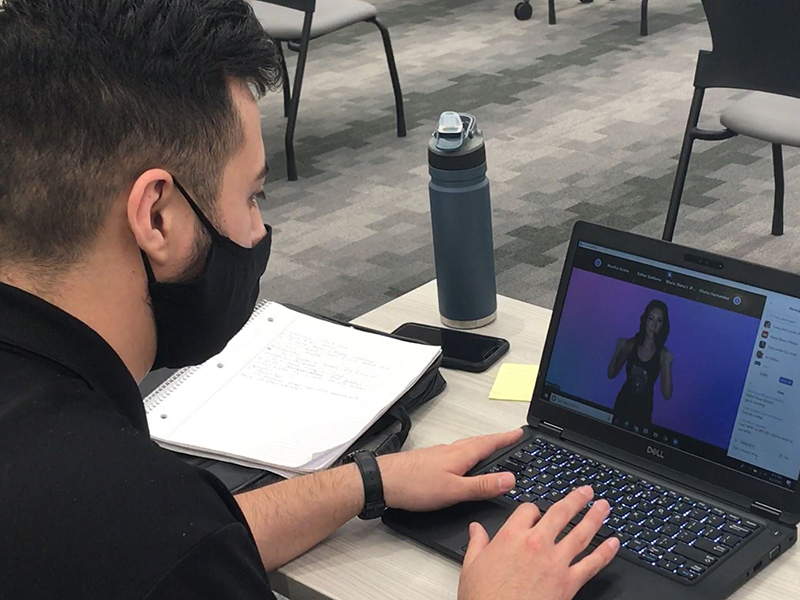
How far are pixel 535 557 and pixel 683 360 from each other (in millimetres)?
280

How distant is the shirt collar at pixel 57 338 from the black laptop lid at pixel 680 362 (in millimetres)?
542

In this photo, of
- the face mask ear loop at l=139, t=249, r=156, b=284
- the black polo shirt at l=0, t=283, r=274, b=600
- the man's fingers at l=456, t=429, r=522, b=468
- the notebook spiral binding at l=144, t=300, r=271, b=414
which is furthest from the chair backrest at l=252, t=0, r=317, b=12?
the black polo shirt at l=0, t=283, r=274, b=600

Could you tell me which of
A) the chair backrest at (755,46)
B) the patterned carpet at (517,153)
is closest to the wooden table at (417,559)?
the chair backrest at (755,46)

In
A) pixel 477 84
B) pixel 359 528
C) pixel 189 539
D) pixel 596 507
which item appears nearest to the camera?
pixel 189 539

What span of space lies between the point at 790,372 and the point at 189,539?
23.8 inches

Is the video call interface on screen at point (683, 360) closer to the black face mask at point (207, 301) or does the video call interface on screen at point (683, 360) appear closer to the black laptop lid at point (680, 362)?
the black laptop lid at point (680, 362)

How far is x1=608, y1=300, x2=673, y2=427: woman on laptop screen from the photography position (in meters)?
1.12

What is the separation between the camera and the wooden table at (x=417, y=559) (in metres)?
1.00

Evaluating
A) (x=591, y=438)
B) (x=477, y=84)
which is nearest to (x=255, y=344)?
(x=591, y=438)

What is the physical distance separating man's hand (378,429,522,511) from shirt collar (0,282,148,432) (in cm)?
34

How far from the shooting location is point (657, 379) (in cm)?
113

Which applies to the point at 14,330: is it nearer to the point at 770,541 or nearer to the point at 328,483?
the point at 328,483

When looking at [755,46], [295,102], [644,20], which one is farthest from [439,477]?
[644,20]

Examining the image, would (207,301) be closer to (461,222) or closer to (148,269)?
(148,269)
